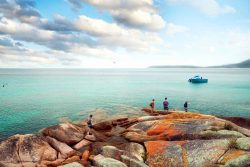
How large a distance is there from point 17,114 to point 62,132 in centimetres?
3337

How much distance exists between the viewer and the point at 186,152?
21.0 m

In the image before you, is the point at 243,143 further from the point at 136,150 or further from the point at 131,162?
the point at 131,162

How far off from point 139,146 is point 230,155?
764 cm

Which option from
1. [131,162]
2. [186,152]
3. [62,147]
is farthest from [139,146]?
[62,147]

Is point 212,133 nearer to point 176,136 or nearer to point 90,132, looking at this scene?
point 176,136

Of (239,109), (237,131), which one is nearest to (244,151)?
(237,131)

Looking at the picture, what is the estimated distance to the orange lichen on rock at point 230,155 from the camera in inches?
754

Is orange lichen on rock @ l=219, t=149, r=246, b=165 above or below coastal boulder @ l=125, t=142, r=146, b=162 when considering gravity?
above

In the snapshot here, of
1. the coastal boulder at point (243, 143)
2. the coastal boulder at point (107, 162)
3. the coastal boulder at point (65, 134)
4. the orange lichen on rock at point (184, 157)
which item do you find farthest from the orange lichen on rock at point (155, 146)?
the coastal boulder at point (65, 134)

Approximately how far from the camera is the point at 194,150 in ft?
69.1

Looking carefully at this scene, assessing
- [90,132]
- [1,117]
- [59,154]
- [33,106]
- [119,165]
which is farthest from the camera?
[33,106]

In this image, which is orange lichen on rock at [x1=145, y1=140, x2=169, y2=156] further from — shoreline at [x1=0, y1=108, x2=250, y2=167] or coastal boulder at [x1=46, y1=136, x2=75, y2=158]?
coastal boulder at [x1=46, y1=136, x2=75, y2=158]

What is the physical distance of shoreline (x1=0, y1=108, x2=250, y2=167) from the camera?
20094 mm

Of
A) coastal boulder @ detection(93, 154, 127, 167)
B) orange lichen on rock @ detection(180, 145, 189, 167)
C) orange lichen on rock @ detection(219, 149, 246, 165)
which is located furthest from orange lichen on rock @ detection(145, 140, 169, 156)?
orange lichen on rock @ detection(219, 149, 246, 165)
